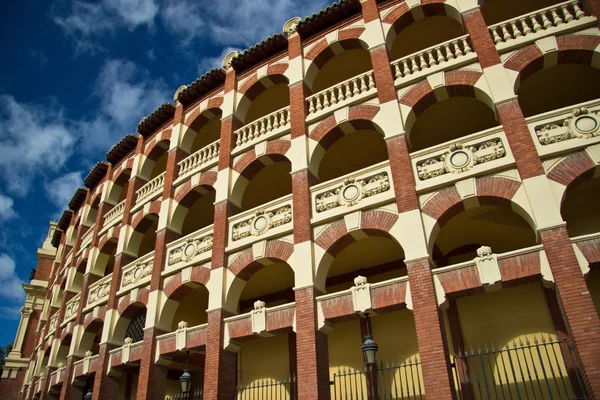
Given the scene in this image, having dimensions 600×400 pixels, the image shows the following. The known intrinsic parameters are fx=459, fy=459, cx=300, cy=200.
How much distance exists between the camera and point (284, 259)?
529 inches

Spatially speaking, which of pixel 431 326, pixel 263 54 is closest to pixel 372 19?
pixel 263 54

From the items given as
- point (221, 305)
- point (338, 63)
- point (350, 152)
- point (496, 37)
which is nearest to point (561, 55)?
point (496, 37)

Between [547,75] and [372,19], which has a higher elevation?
[372,19]

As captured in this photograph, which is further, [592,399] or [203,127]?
[203,127]

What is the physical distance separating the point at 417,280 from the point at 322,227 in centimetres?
328

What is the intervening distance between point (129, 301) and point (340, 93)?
10965 mm

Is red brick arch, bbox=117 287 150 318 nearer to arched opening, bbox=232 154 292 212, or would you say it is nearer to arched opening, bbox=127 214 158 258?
arched opening, bbox=127 214 158 258

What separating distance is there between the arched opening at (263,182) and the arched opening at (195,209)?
1560 millimetres

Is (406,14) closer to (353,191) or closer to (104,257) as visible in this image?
(353,191)

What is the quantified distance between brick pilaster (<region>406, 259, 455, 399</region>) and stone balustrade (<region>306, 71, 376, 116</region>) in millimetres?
6025

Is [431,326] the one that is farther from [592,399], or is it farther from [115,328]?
[115,328]

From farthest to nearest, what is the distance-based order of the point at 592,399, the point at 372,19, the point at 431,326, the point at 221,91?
the point at 221,91, the point at 372,19, the point at 431,326, the point at 592,399

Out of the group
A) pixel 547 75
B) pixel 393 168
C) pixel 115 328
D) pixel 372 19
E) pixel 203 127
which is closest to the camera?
pixel 393 168

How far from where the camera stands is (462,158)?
11945 mm
